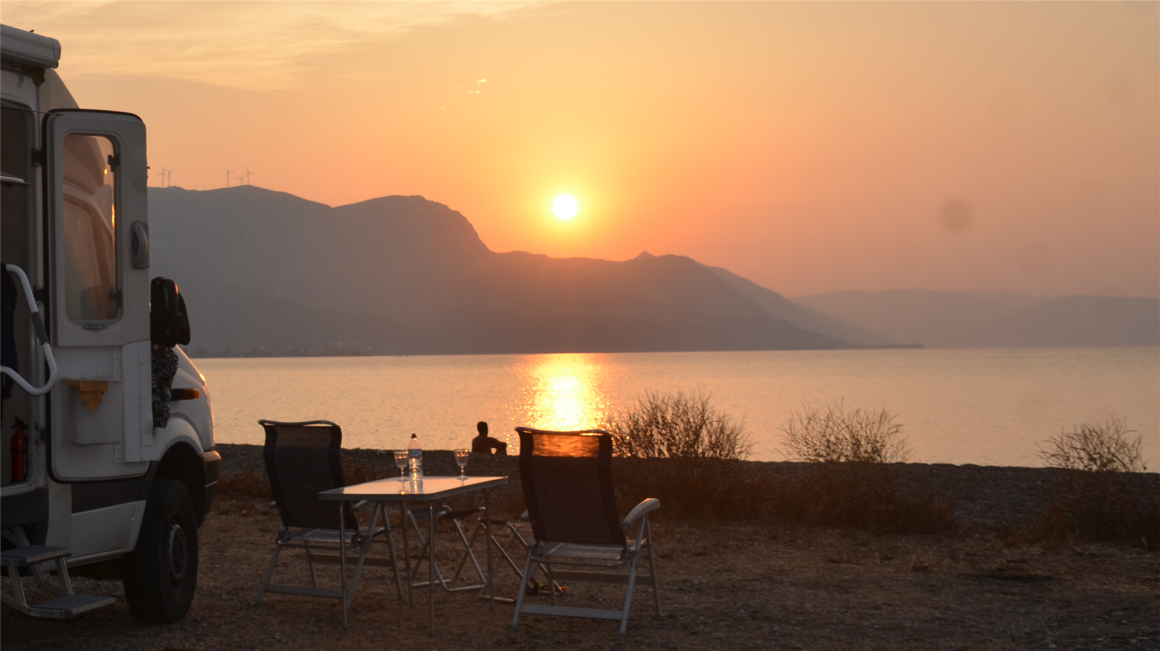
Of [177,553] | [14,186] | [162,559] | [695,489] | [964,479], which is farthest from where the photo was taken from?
[964,479]

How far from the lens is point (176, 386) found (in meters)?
5.82

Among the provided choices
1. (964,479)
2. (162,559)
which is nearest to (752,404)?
(964,479)

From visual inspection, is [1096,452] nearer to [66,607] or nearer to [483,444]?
[483,444]

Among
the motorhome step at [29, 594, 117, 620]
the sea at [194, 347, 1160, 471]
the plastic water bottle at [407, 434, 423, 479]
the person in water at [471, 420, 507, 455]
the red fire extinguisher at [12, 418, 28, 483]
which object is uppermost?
the red fire extinguisher at [12, 418, 28, 483]

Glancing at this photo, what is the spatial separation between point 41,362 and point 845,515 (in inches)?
274

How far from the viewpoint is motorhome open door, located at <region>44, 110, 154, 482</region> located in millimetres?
4898

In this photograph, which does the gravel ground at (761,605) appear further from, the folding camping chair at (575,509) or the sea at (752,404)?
the sea at (752,404)

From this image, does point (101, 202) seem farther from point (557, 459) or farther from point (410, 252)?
point (410, 252)

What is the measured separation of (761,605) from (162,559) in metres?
3.32

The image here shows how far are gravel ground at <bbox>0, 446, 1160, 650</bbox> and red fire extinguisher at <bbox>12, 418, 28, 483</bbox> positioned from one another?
3.37 ft

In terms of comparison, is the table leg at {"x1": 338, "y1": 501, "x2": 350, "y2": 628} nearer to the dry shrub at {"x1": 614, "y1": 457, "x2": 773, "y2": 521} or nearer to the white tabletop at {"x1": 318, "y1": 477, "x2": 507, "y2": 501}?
the white tabletop at {"x1": 318, "y1": 477, "x2": 507, "y2": 501}

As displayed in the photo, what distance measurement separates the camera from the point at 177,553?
19.0 ft

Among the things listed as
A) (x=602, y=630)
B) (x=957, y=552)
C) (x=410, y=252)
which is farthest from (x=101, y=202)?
(x=410, y=252)

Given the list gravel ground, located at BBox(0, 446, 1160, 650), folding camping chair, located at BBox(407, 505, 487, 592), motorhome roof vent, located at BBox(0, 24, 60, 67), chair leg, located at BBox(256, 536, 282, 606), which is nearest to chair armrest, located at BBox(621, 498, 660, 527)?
gravel ground, located at BBox(0, 446, 1160, 650)
